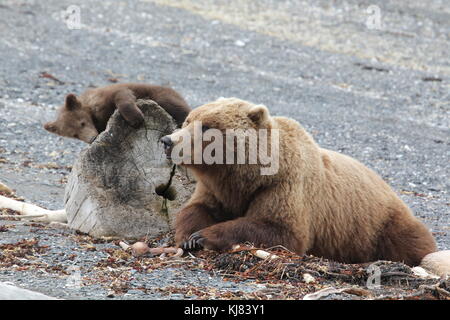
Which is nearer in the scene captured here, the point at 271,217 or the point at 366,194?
the point at 271,217

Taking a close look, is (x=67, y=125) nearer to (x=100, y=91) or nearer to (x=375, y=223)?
(x=100, y=91)

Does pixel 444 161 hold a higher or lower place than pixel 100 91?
lower

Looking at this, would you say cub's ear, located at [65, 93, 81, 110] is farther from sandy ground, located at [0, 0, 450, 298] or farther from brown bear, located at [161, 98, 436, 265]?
brown bear, located at [161, 98, 436, 265]

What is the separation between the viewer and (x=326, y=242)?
6297mm

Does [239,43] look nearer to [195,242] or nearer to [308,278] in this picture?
[195,242]

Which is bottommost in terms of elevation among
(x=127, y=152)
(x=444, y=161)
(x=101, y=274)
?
(x=444, y=161)

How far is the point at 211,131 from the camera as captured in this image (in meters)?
5.77

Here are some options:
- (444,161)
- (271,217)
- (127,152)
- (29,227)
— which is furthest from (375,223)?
(444,161)

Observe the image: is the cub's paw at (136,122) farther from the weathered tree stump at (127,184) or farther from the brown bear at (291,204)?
the brown bear at (291,204)

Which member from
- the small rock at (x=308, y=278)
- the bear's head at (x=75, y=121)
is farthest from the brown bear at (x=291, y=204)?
the bear's head at (x=75, y=121)

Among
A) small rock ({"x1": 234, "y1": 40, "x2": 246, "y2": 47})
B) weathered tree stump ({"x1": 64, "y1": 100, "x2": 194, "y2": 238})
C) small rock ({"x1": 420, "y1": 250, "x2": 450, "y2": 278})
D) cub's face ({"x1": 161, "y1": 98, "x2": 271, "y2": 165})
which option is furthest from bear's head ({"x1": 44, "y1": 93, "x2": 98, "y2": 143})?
small rock ({"x1": 234, "y1": 40, "x2": 246, "y2": 47})

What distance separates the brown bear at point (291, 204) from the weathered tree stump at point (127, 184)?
27.1 inches

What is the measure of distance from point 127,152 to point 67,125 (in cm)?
356

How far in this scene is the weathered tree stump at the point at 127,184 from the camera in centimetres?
661
